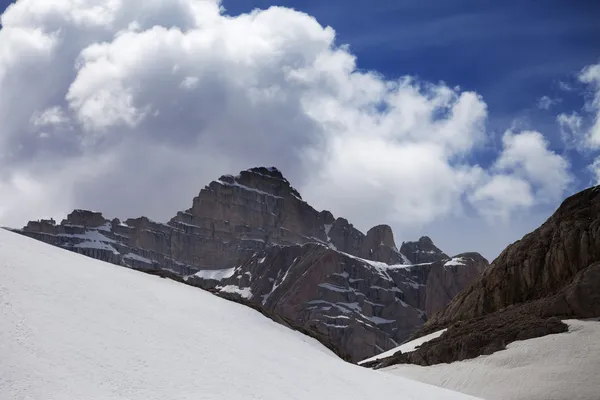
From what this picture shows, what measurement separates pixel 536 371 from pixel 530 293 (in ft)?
99.4

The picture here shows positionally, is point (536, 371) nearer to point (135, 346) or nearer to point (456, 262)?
point (135, 346)

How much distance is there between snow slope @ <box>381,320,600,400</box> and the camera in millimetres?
52000

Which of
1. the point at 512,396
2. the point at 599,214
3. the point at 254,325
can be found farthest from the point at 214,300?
the point at 599,214

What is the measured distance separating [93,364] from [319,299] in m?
168

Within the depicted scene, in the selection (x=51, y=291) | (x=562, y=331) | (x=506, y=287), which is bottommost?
(x=51, y=291)

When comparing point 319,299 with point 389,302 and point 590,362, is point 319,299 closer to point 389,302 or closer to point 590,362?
point 389,302

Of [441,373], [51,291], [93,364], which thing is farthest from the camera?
[441,373]

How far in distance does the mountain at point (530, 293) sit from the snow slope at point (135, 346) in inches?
1565

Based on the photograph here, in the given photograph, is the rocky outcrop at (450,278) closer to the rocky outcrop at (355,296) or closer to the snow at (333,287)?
the rocky outcrop at (355,296)

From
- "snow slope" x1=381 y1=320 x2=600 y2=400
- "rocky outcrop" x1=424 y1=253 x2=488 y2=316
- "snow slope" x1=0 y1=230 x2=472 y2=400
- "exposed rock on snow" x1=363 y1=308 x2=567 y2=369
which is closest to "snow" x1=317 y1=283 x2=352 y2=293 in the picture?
"rocky outcrop" x1=424 y1=253 x2=488 y2=316

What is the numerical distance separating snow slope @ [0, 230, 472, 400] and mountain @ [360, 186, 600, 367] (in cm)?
3974

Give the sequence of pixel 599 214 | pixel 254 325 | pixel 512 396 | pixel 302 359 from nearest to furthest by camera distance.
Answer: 1. pixel 302 359
2. pixel 254 325
3. pixel 512 396
4. pixel 599 214

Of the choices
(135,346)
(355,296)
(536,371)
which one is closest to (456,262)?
(355,296)

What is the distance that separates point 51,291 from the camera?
2211 cm
